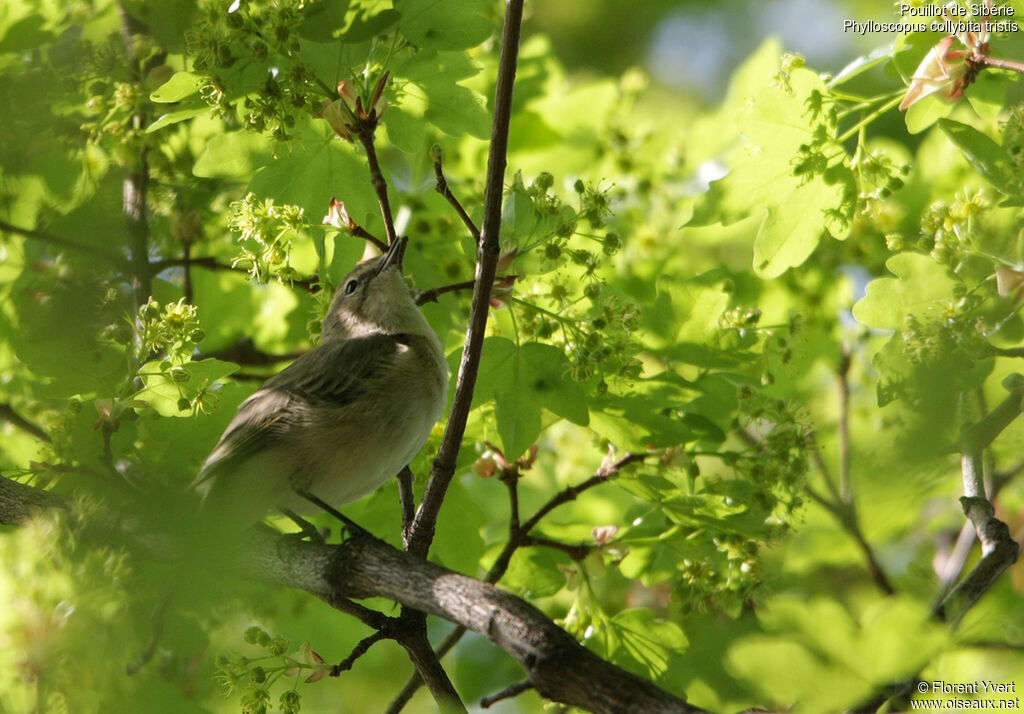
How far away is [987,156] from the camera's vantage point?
2.80 metres

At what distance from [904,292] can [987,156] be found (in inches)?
18.3

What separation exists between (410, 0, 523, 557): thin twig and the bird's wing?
0.81 meters

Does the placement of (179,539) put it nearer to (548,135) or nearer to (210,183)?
(210,183)

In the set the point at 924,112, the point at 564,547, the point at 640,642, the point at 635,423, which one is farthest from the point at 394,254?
the point at 924,112

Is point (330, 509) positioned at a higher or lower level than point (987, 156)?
lower

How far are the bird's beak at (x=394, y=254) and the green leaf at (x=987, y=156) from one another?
71.4 inches

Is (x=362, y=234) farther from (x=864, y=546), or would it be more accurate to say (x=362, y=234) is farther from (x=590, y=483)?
(x=864, y=546)

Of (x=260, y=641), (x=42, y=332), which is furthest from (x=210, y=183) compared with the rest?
(x=260, y=641)

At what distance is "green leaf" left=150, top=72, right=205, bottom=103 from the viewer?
2.90 metres

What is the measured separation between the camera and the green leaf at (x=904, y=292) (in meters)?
2.74

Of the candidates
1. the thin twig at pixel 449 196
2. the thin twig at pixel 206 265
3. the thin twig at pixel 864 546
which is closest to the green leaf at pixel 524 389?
the thin twig at pixel 449 196

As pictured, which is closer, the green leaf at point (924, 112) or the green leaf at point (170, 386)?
the green leaf at point (170, 386)

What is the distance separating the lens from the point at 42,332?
8.13 feet

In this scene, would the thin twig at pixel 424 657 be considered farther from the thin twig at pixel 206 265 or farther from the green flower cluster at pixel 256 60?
the green flower cluster at pixel 256 60
